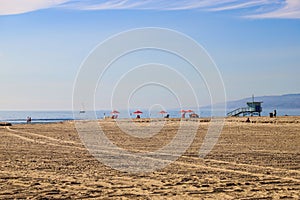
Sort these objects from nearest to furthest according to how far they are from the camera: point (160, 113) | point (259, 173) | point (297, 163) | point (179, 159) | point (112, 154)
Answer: point (259, 173)
point (297, 163)
point (179, 159)
point (112, 154)
point (160, 113)

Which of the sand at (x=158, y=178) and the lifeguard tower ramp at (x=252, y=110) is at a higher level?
the lifeguard tower ramp at (x=252, y=110)

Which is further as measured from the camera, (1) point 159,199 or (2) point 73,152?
(2) point 73,152

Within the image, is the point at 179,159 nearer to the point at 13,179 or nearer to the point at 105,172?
the point at 105,172

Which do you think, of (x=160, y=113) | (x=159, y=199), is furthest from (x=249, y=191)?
(x=160, y=113)

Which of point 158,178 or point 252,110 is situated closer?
point 158,178

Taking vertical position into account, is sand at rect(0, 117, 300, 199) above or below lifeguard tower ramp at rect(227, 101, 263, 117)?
below

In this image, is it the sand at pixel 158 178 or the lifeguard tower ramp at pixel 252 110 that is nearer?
the sand at pixel 158 178

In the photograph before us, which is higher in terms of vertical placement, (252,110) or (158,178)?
(252,110)

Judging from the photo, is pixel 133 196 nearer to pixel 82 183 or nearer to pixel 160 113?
pixel 82 183

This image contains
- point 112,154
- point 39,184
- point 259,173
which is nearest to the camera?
point 39,184

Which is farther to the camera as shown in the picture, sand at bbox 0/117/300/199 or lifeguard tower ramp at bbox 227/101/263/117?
lifeguard tower ramp at bbox 227/101/263/117

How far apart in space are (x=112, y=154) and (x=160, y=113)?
8109 centimetres

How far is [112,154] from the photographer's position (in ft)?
77.5

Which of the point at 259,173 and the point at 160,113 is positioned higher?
the point at 160,113
